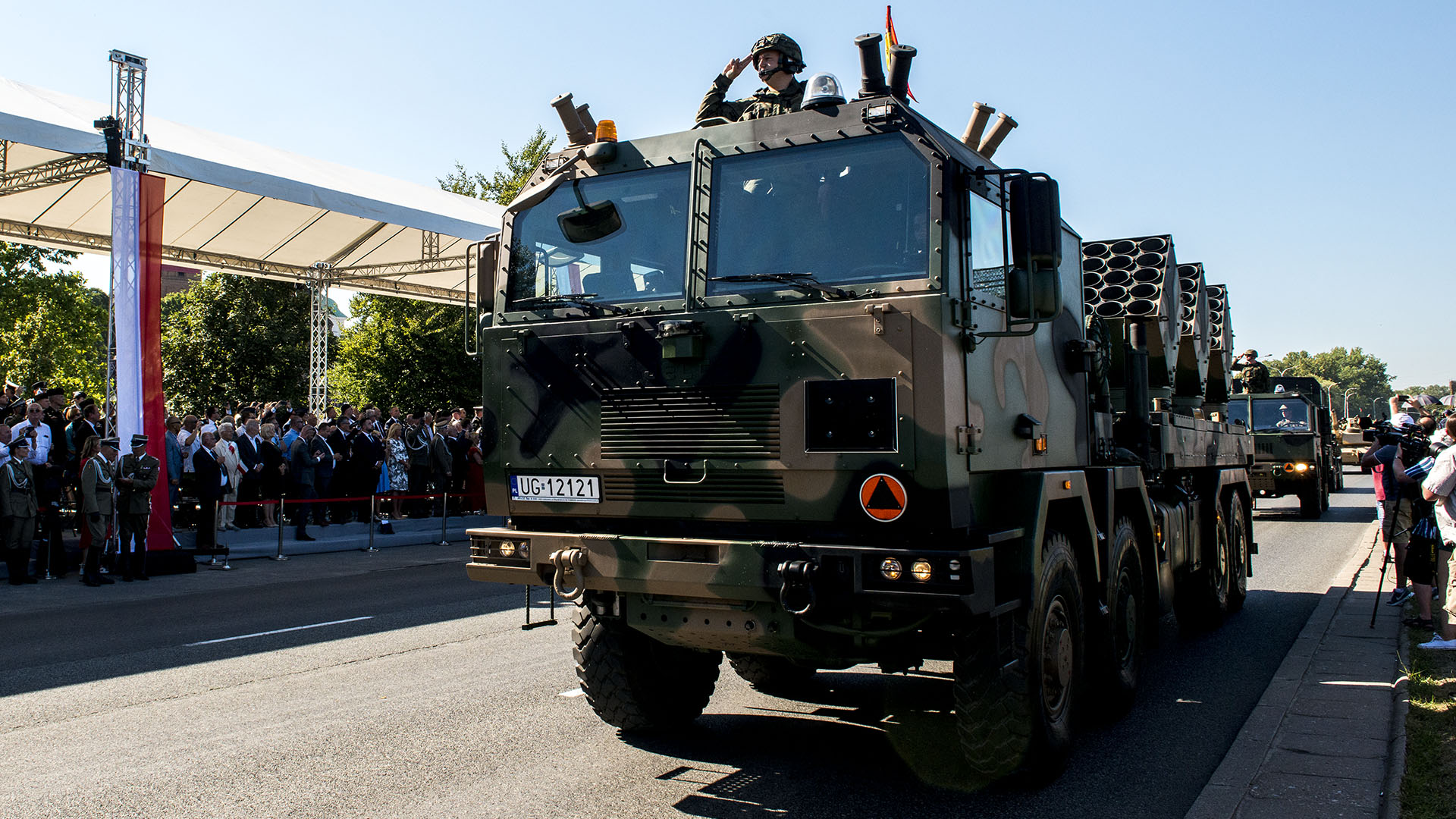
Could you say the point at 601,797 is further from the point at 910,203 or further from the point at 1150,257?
the point at 1150,257

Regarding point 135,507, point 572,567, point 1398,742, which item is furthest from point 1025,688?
point 135,507

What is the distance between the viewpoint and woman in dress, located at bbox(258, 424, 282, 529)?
1720 centimetres

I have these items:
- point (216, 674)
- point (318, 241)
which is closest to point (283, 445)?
point (318, 241)

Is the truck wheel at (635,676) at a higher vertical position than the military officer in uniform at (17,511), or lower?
lower

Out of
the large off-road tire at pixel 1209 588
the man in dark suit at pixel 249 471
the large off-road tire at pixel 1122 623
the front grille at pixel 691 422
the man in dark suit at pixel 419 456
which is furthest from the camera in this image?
the man in dark suit at pixel 419 456

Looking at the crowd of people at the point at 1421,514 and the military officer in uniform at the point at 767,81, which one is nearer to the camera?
the military officer in uniform at the point at 767,81

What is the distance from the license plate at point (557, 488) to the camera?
17.1 feet

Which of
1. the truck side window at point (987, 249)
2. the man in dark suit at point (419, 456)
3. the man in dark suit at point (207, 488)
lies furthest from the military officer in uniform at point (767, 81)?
the man in dark suit at point (419, 456)

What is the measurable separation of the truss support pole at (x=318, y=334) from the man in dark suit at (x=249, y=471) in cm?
538

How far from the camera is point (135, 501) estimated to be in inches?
529

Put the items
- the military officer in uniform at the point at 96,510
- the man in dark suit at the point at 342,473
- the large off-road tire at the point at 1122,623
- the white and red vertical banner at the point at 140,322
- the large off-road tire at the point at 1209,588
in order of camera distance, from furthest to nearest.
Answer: the man in dark suit at the point at 342,473
the white and red vertical banner at the point at 140,322
the military officer in uniform at the point at 96,510
the large off-road tire at the point at 1209,588
the large off-road tire at the point at 1122,623

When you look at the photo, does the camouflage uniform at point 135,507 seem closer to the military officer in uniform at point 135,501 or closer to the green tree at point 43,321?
the military officer in uniform at point 135,501

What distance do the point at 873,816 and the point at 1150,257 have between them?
5733mm

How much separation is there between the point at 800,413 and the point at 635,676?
1.92 metres
